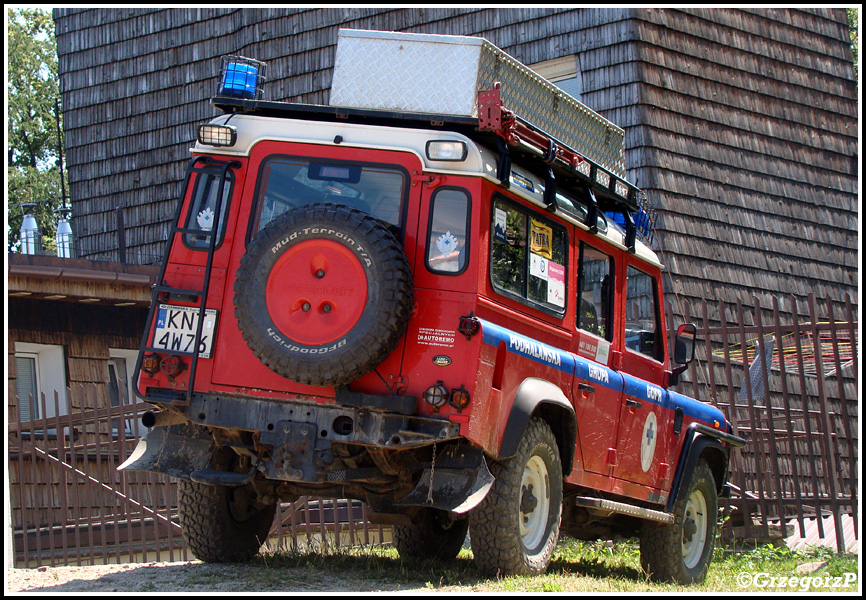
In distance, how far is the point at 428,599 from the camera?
16.1 ft

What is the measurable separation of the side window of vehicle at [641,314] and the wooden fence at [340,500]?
1.61 m

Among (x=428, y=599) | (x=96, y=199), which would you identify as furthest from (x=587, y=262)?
(x=96, y=199)

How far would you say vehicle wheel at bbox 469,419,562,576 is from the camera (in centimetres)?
583

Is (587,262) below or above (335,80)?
below

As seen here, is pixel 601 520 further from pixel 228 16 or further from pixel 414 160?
pixel 228 16

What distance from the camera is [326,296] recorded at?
5586 mm

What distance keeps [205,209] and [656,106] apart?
885 centimetres

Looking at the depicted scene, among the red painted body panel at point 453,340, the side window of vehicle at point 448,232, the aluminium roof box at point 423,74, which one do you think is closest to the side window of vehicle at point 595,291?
the red painted body panel at point 453,340

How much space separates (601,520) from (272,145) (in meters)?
3.76

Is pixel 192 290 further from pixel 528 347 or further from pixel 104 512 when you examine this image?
pixel 104 512

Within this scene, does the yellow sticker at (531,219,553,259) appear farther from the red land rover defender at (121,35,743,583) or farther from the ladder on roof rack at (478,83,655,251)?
the ladder on roof rack at (478,83,655,251)

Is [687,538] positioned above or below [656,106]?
below

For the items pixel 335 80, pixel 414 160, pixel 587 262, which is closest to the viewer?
pixel 414 160

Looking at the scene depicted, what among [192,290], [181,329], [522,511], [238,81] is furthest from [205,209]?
[522,511]
